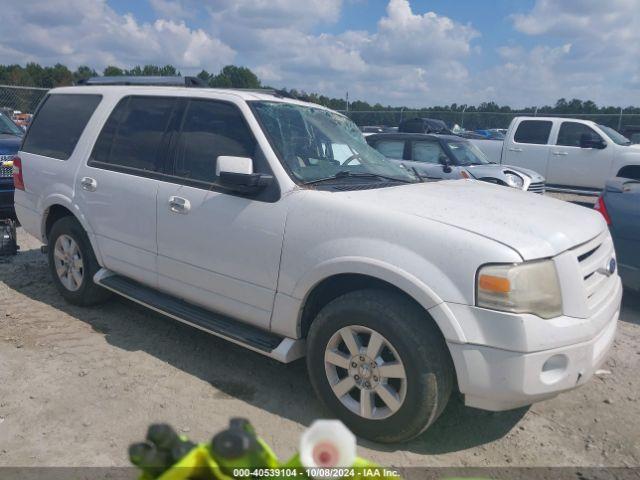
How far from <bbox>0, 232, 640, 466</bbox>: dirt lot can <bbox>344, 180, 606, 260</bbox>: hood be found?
1161 millimetres

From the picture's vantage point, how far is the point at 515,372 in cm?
271

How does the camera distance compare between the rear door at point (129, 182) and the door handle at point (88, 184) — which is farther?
the door handle at point (88, 184)

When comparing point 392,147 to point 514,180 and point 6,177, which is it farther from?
point 6,177

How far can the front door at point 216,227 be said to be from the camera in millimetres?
3482

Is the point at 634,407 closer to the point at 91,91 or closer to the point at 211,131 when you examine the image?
the point at 211,131

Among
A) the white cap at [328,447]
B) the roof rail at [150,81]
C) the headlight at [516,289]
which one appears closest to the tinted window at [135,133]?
the roof rail at [150,81]

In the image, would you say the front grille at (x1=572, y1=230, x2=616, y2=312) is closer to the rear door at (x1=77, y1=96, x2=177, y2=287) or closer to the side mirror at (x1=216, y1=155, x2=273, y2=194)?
the side mirror at (x1=216, y1=155, x2=273, y2=194)

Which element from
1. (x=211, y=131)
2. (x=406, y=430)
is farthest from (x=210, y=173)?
(x=406, y=430)

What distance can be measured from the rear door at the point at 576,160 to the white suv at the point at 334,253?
9851mm

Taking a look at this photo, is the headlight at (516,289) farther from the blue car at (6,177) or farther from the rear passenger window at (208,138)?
the blue car at (6,177)

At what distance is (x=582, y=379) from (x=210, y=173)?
2612 mm

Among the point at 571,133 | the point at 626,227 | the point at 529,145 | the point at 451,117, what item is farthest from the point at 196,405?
the point at 451,117

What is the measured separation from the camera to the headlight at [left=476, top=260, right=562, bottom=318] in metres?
Answer: 2.68

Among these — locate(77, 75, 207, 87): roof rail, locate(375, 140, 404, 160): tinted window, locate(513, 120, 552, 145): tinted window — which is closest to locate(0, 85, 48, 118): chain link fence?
locate(375, 140, 404, 160): tinted window
